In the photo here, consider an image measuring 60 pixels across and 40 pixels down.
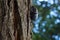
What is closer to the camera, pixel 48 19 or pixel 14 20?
pixel 14 20

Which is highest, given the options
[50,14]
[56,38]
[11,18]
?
[11,18]

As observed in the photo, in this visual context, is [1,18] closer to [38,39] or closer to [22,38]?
[22,38]

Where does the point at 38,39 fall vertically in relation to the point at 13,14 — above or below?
below

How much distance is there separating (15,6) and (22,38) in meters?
0.14

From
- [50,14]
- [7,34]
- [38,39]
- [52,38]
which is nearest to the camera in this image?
[7,34]

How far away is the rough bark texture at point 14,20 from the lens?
2.67ft

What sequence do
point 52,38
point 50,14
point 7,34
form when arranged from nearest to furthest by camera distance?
point 7,34, point 50,14, point 52,38

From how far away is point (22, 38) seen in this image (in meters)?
0.86

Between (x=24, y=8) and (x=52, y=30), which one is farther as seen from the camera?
(x=52, y=30)

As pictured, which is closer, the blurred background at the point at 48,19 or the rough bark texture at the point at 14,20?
the rough bark texture at the point at 14,20

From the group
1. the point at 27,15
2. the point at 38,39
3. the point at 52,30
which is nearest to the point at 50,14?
the point at 52,30

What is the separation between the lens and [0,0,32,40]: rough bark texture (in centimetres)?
81

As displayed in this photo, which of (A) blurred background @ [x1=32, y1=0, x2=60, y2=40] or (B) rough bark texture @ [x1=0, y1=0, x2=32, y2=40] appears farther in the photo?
(A) blurred background @ [x1=32, y1=0, x2=60, y2=40]

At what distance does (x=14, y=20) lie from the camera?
849mm
